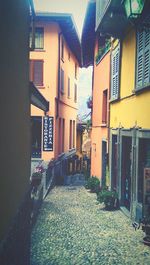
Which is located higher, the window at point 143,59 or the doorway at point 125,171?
the window at point 143,59

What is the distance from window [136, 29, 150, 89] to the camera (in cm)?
949

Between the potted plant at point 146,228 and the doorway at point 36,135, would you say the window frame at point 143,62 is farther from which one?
the doorway at point 36,135

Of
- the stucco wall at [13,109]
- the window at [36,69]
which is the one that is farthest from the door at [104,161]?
A: the stucco wall at [13,109]

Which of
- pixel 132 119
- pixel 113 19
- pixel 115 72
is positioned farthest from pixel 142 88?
pixel 115 72

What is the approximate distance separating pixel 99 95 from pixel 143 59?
7.41 m

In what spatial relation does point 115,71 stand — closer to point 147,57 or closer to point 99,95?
point 99,95

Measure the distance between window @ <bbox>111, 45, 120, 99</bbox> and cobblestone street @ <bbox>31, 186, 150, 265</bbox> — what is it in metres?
4.04

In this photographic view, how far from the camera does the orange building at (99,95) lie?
50.9 ft

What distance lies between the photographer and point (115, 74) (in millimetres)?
13383

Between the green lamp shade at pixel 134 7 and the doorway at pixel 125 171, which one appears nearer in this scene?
the green lamp shade at pixel 134 7

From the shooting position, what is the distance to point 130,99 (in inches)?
443

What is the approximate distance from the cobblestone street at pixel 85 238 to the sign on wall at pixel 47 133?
517cm

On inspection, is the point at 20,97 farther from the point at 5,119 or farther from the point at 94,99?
the point at 94,99

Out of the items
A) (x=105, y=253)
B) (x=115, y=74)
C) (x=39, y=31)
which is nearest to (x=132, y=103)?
(x=115, y=74)
